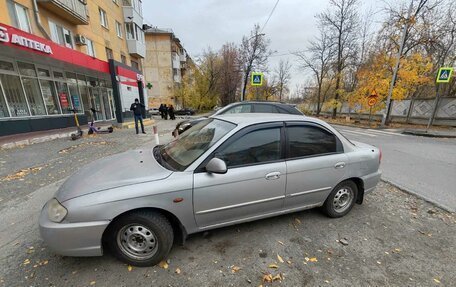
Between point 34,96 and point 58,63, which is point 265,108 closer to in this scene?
point 58,63

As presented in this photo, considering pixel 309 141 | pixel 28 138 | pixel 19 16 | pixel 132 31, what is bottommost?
pixel 28 138

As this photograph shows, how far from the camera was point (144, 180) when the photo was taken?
225cm

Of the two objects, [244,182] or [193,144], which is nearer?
[244,182]

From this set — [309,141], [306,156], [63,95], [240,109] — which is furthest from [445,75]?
[63,95]

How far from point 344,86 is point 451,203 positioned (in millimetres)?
26771

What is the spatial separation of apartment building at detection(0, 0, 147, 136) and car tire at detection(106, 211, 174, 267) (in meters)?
9.24

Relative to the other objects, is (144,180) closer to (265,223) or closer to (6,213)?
(265,223)

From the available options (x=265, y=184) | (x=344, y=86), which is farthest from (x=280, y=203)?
(x=344, y=86)

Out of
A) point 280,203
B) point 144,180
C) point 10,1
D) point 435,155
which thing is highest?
point 10,1

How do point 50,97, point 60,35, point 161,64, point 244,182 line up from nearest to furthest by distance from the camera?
point 244,182, point 50,97, point 60,35, point 161,64

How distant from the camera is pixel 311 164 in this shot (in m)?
2.91

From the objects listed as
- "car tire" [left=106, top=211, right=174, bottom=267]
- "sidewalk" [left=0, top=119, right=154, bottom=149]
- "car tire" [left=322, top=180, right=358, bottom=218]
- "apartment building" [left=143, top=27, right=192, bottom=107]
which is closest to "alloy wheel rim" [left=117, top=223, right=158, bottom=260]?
"car tire" [left=106, top=211, right=174, bottom=267]

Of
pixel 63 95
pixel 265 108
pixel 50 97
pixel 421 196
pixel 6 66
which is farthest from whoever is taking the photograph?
pixel 63 95

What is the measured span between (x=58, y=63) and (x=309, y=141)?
1366 cm
